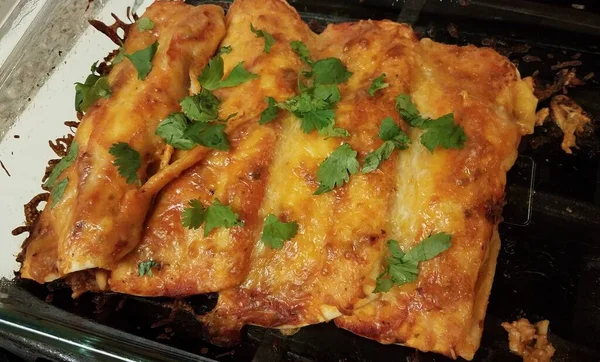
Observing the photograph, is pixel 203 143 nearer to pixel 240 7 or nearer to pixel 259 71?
pixel 259 71

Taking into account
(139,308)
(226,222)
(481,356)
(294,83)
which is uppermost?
(294,83)

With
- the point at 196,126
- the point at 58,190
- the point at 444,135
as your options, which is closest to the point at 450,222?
the point at 444,135

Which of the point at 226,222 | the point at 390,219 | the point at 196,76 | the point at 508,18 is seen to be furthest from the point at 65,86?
the point at 508,18

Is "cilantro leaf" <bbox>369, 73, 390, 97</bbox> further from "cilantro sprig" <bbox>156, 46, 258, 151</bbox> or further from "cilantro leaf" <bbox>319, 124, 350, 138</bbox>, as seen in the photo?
"cilantro sprig" <bbox>156, 46, 258, 151</bbox>

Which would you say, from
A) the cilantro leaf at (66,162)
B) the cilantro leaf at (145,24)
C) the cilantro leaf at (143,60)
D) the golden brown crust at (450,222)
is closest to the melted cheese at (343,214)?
the golden brown crust at (450,222)

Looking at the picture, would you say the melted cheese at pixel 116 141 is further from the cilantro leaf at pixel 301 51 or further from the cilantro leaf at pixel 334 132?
the cilantro leaf at pixel 334 132

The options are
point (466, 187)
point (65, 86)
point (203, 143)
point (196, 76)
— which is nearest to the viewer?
point (466, 187)
